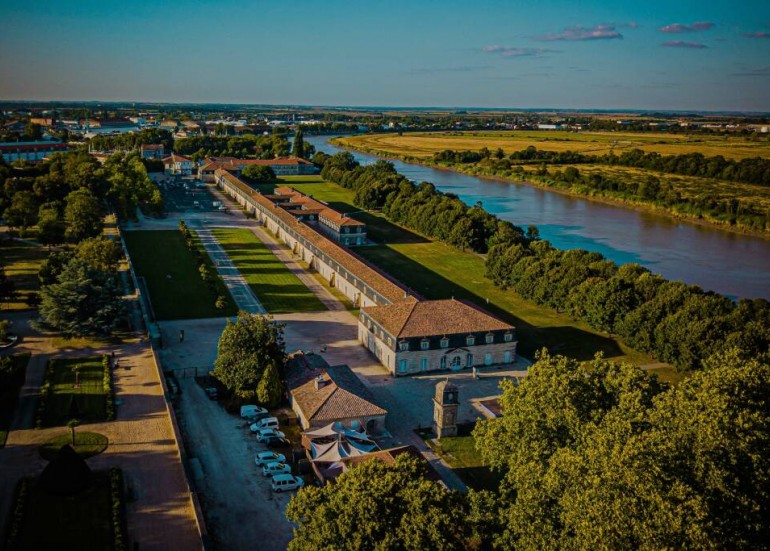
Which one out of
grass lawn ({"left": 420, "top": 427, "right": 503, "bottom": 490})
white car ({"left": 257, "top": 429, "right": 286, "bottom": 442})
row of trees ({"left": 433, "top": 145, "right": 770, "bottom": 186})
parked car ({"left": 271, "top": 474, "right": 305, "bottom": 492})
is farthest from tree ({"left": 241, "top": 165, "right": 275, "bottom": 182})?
parked car ({"left": 271, "top": 474, "right": 305, "bottom": 492})

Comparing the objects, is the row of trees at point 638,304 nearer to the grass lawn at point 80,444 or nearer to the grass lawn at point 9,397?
the grass lawn at point 80,444

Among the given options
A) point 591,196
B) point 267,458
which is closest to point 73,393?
point 267,458

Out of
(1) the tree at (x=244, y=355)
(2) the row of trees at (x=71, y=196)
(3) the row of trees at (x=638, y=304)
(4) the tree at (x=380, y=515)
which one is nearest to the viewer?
(4) the tree at (x=380, y=515)

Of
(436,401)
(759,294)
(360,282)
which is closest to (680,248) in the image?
(759,294)

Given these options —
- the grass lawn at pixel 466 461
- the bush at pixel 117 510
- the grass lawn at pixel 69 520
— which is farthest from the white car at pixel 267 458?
the grass lawn at pixel 466 461

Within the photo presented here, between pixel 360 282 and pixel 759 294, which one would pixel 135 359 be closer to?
pixel 360 282

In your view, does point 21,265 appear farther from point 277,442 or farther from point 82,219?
point 277,442
